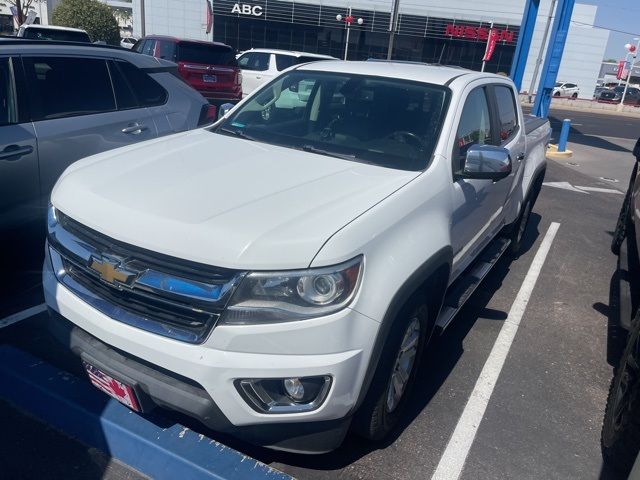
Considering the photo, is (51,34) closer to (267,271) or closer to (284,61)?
(284,61)

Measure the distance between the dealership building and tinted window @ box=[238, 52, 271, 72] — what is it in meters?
26.6

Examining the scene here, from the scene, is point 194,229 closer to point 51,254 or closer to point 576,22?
point 51,254

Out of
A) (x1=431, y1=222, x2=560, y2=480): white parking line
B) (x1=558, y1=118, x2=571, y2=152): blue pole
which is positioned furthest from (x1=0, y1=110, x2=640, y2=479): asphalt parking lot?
(x1=558, y1=118, x2=571, y2=152): blue pole

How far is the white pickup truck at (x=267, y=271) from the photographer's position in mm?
2238

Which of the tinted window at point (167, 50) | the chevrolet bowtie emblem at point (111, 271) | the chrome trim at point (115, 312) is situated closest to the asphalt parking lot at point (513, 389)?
the chrome trim at point (115, 312)

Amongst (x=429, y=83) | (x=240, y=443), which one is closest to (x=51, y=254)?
(x=240, y=443)

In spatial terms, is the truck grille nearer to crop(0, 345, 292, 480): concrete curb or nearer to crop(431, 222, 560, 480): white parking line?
crop(0, 345, 292, 480): concrete curb

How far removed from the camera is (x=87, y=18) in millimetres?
30750

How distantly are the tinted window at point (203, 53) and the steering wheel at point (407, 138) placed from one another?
33.7 feet

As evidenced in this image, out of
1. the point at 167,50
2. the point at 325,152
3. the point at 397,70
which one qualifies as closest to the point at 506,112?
the point at 397,70

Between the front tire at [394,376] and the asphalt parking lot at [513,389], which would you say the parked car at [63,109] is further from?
the front tire at [394,376]

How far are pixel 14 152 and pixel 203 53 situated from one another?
31.4 ft

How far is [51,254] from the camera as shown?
2.86m

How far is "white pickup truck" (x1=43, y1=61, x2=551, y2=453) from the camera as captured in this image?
2238mm
